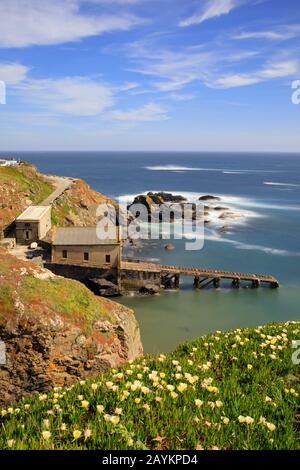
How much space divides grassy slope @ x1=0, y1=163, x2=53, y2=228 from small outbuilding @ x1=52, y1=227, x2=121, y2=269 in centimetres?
1438

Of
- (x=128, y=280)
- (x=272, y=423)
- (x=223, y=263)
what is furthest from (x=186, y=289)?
(x=272, y=423)

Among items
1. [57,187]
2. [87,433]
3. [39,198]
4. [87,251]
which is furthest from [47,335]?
[57,187]

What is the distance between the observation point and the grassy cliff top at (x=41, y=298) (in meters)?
18.2

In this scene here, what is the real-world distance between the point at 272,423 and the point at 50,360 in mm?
13429

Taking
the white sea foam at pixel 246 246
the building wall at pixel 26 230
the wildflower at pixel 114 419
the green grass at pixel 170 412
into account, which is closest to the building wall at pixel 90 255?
the building wall at pixel 26 230

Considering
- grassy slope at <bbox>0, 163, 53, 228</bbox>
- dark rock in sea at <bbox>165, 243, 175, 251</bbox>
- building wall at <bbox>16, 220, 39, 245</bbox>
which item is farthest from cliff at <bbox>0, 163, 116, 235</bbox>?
dark rock in sea at <bbox>165, 243, 175, 251</bbox>

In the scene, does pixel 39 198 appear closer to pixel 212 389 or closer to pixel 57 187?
pixel 57 187

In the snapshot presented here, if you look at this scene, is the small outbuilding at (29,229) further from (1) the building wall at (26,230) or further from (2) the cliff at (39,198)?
(2) the cliff at (39,198)

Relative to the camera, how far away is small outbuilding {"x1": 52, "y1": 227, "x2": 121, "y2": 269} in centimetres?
4675

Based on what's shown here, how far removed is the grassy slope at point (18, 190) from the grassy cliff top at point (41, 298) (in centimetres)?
3887

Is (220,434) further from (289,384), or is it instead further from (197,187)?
(197,187)

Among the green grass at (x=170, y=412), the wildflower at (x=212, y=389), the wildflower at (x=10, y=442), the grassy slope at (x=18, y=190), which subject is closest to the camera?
the wildflower at (x=10, y=442)

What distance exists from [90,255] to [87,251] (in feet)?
2.00

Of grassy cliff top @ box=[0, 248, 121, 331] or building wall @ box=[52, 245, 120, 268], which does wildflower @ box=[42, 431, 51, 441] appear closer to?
grassy cliff top @ box=[0, 248, 121, 331]
